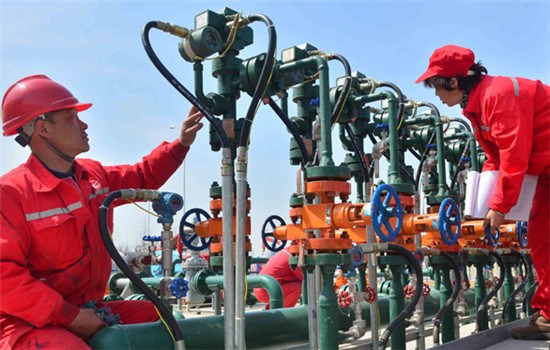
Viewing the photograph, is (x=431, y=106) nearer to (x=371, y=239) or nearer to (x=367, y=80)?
(x=367, y=80)

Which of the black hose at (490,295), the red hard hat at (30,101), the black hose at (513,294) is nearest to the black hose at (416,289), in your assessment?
the black hose at (490,295)

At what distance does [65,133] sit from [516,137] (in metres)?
2.18

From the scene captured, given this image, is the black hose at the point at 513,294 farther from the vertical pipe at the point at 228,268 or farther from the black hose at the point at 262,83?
the black hose at the point at 262,83

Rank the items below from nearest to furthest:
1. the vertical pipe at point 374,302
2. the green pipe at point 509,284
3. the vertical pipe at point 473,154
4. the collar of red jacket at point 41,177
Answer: the collar of red jacket at point 41,177 → the vertical pipe at point 374,302 → the green pipe at point 509,284 → the vertical pipe at point 473,154

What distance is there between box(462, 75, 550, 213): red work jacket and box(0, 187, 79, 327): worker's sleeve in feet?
6.98

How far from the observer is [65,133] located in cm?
274

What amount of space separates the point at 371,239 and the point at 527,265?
112 inches

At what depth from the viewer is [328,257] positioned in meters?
2.84

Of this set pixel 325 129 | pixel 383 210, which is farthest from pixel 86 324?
pixel 383 210

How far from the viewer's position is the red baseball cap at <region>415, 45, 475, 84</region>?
3217 millimetres

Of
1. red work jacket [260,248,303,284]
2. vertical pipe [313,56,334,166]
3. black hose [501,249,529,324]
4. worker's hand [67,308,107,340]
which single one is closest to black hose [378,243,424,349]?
vertical pipe [313,56,334,166]

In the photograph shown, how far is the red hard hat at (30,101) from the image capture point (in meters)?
2.69

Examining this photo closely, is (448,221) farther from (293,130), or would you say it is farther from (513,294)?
(513,294)

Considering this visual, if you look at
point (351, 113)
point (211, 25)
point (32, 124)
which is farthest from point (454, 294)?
point (32, 124)
